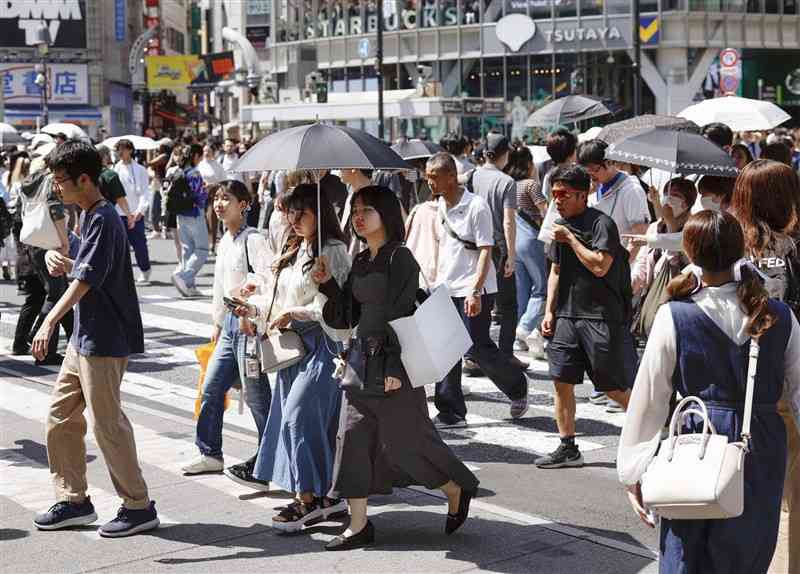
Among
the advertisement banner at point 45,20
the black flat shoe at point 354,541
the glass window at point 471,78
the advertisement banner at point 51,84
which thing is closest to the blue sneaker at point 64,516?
the black flat shoe at point 354,541

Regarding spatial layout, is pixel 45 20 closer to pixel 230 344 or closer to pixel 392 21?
pixel 392 21

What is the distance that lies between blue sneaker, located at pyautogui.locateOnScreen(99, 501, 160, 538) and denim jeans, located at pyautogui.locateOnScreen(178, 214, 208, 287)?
32.9ft

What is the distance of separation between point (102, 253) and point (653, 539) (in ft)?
9.51

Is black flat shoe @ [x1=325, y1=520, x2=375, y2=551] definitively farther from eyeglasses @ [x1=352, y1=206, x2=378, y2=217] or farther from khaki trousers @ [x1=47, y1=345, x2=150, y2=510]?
eyeglasses @ [x1=352, y1=206, x2=378, y2=217]

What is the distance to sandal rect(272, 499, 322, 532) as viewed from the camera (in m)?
6.43

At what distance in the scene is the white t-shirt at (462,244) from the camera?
887 cm

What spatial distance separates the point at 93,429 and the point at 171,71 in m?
78.2

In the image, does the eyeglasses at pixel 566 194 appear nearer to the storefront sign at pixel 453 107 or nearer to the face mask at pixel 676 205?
the face mask at pixel 676 205

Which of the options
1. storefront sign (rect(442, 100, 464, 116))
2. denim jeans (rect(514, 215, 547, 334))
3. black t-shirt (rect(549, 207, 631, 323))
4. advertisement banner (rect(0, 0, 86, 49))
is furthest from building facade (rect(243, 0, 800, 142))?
black t-shirt (rect(549, 207, 631, 323))

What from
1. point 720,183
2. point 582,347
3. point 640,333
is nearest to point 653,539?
point 582,347

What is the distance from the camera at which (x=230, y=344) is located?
7457mm

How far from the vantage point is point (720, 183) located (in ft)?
26.6

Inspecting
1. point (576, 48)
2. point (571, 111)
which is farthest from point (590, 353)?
point (576, 48)

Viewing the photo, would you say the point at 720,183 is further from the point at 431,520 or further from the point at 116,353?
the point at 116,353
